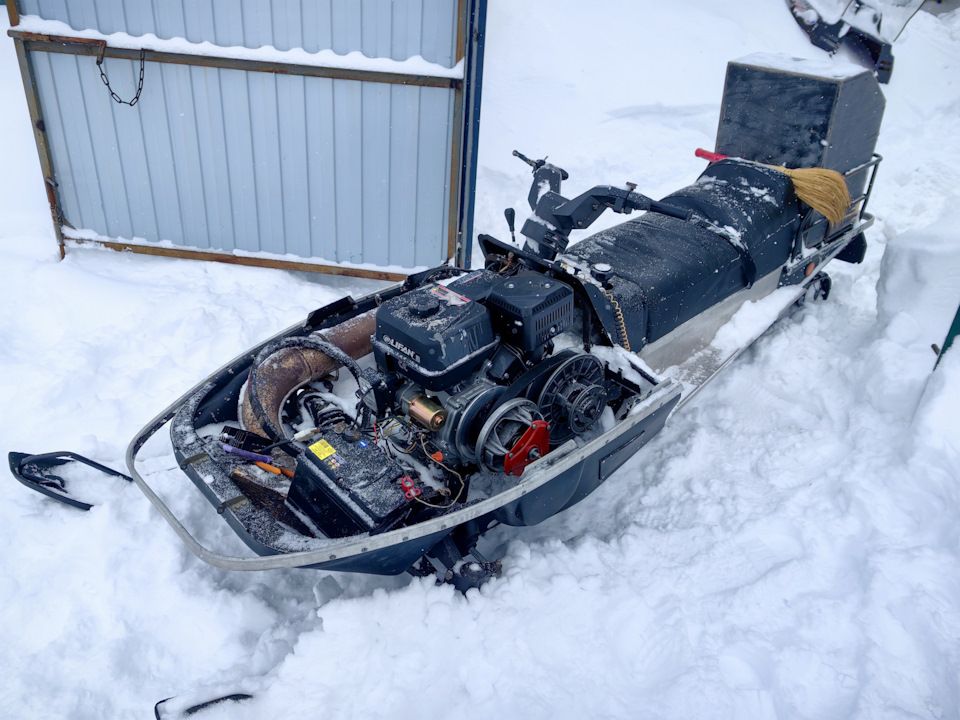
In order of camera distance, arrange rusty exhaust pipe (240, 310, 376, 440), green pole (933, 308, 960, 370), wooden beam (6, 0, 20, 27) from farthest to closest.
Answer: wooden beam (6, 0, 20, 27), green pole (933, 308, 960, 370), rusty exhaust pipe (240, 310, 376, 440)

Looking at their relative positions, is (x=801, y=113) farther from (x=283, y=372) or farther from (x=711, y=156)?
(x=283, y=372)

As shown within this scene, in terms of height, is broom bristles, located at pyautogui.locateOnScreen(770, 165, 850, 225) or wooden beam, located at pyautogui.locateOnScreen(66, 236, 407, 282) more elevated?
broom bristles, located at pyautogui.locateOnScreen(770, 165, 850, 225)

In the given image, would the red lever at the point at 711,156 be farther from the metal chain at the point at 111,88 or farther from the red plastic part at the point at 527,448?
the metal chain at the point at 111,88

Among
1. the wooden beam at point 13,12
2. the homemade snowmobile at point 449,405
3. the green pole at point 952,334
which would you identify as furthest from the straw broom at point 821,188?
the wooden beam at point 13,12

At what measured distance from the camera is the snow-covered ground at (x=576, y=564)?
9.54 ft

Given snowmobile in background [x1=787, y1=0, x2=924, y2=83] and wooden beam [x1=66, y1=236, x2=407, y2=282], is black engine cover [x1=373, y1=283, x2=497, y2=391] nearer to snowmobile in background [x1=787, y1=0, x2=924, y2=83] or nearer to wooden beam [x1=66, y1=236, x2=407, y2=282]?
wooden beam [x1=66, y1=236, x2=407, y2=282]

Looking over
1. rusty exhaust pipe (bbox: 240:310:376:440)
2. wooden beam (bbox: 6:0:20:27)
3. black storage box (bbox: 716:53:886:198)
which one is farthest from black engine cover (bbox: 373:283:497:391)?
wooden beam (bbox: 6:0:20:27)

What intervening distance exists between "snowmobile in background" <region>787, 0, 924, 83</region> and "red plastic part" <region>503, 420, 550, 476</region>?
378 inches

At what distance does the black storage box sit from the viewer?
16.4 ft

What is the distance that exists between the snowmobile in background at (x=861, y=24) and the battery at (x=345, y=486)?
10.2 m

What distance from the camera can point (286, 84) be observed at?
5484 mm

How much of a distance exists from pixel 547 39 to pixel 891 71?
5.20 meters

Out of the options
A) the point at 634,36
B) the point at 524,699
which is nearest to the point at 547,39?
the point at 634,36

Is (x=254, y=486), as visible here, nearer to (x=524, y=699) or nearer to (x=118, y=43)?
(x=524, y=699)
